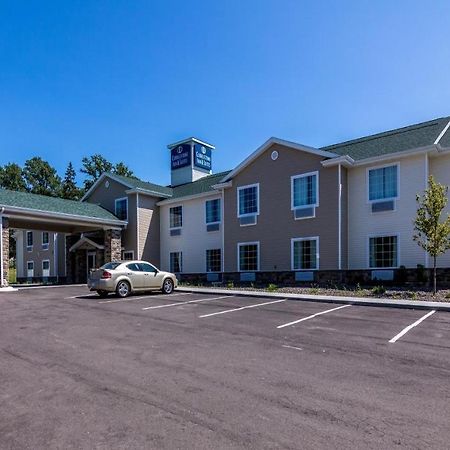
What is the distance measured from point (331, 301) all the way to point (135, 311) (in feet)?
21.5

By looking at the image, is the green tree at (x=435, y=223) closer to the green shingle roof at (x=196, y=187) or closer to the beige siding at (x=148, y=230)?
the green shingle roof at (x=196, y=187)

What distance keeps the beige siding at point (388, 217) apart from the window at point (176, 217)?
11.9m

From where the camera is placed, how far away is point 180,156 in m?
32.1

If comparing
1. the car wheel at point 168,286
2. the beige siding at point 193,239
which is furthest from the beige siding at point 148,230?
the car wheel at point 168,286

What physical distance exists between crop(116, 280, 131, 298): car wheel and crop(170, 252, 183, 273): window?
11080mm

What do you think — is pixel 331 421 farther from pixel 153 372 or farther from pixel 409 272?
pixel 409 272

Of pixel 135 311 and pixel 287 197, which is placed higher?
pixel 287 197

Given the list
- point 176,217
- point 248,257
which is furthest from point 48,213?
point 248,257

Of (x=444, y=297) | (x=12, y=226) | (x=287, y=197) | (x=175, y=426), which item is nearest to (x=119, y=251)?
(x=12, y=226)

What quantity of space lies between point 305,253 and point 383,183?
5.05 metres

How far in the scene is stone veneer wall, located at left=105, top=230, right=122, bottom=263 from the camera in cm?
2692

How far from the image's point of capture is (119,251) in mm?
27406

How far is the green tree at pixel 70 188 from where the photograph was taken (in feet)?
189

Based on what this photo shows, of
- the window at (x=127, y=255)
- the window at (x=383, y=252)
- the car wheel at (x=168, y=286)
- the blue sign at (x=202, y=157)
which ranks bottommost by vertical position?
the car wheel at (x=168, y=286)
